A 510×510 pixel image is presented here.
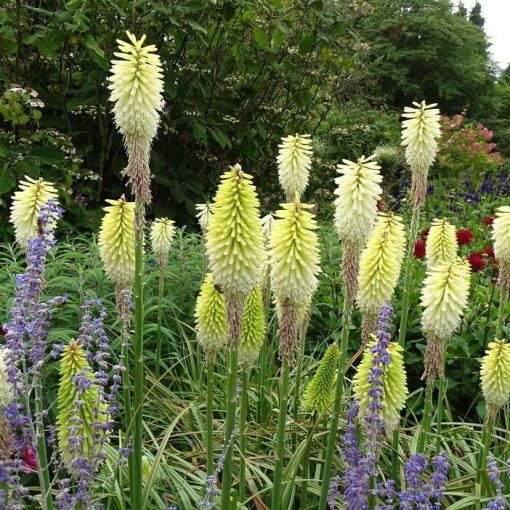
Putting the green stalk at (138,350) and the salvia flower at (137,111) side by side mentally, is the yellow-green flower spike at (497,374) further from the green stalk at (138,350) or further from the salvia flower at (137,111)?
the salvia flower at (137,111)

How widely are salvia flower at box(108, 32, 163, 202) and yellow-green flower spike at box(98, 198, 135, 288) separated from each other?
1.09 ft

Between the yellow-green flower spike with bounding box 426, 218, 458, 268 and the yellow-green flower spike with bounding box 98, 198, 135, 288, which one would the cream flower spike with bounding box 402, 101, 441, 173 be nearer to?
the yellow-green flower spike with bounding box 426, 218, 458, 268

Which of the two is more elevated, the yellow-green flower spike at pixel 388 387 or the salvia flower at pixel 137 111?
the salvia flower at pixel 137 111

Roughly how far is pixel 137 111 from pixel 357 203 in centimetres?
100

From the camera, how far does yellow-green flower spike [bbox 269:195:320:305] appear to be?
8.70ft

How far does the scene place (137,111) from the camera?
275cm

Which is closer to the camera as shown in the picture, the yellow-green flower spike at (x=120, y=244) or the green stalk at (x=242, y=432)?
the green stalk at (x=242, y=432)

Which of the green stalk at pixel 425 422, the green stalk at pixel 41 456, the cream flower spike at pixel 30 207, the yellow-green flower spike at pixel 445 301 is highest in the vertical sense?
the cream flower spike at pixel 30 207

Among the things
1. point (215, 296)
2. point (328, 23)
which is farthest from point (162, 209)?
point (215, 296)

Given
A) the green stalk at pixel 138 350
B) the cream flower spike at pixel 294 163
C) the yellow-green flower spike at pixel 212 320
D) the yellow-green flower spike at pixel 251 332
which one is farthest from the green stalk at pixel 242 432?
the cream flower spike at pixel 294 163

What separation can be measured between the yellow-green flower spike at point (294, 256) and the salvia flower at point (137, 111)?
1.79 feet

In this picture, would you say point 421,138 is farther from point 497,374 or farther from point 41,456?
point 41,456

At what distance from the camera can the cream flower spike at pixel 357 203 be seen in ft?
9.73

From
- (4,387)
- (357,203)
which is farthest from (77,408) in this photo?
(357,203)
